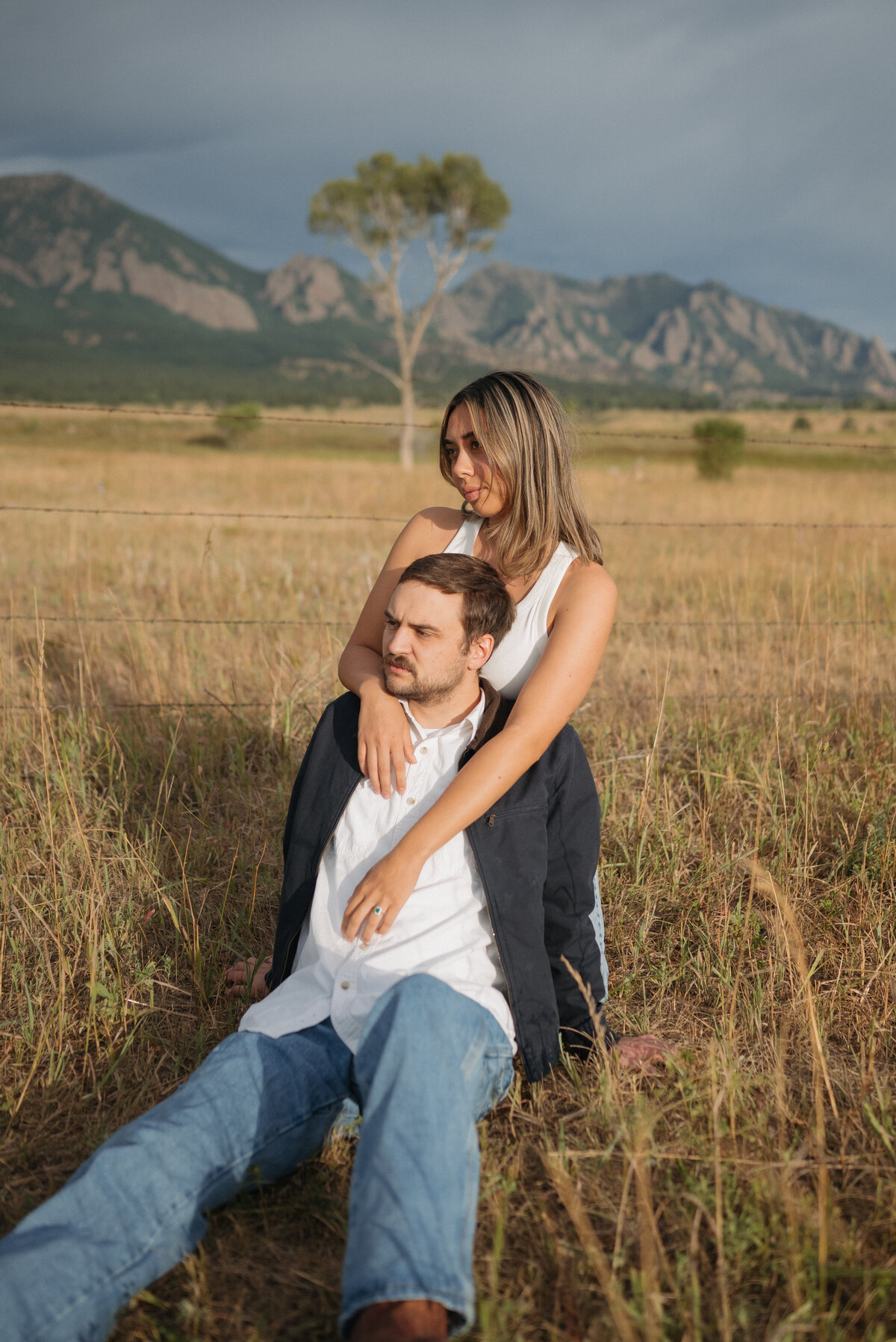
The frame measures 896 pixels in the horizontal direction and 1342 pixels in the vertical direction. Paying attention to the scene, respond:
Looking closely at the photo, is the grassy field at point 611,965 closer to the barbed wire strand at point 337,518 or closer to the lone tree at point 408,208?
the barbed wire strand at point 337,518

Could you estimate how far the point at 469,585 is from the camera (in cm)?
206

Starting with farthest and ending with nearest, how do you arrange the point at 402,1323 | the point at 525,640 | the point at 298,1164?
the point at 525,640 < the point at 298,1164 < the point at 402,1323

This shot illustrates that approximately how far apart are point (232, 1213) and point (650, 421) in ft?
207

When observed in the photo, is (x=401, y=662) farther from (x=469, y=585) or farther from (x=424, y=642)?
(x=469, y=585)

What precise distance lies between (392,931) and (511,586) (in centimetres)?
100

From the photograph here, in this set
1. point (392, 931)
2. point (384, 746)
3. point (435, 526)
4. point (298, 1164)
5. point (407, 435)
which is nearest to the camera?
point (298, 1164)

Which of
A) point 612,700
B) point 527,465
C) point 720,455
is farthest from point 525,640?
point 720,455

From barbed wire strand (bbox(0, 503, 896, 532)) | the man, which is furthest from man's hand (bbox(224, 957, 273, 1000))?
barbed wire strand (bbox(0, 503, 896, 532))

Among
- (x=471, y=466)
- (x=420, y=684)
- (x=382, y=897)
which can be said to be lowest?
(x=382, y=897)

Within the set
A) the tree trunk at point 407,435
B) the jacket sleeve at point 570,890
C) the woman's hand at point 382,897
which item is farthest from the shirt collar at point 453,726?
the tree trunk at point 407,435

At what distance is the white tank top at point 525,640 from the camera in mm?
2209

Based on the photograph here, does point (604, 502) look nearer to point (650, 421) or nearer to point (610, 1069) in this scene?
point (610, 1069)

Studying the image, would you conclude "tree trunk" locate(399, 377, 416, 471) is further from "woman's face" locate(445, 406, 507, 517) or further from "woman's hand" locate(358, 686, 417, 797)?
"woman's hand" locate(358, 686, 417, 797)

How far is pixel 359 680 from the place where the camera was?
2.21m
